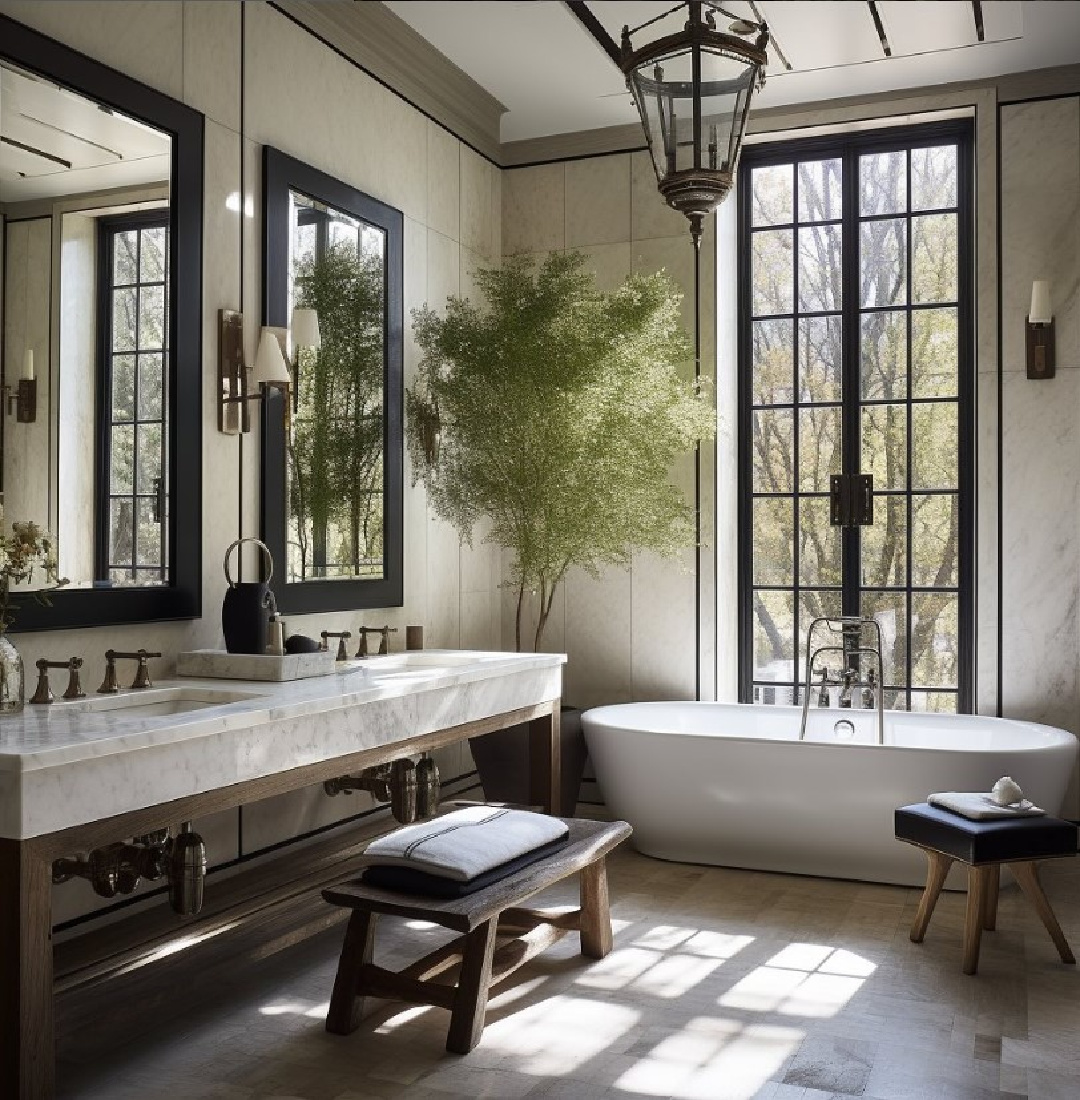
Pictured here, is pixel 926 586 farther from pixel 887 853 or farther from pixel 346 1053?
pixel 346 1053

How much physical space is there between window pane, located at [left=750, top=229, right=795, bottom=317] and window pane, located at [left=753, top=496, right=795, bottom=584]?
878 millimetres

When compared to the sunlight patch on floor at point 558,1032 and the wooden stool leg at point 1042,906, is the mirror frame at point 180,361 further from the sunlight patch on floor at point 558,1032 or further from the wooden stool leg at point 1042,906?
the wooden stool leg at point 1042,906

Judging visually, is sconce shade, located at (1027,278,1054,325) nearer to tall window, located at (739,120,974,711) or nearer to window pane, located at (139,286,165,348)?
tall window, located at (739,120,974,711)

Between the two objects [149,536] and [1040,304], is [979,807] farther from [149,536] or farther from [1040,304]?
[149,536]

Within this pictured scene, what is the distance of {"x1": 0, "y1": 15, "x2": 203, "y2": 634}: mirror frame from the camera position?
2982 millimetres

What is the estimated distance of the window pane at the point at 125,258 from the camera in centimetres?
294

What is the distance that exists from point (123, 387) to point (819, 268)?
129 inches

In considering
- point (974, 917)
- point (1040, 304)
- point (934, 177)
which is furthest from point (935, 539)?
point (974, 917)

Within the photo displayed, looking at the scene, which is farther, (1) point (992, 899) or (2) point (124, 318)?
(1) point (992, 899)

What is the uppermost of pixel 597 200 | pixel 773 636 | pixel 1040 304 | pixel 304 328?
pixel 597 200

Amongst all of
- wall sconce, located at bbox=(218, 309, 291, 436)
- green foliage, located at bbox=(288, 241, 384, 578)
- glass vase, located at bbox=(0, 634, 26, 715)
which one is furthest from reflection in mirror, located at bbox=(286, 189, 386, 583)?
glass vase, located at bbox=(0, 634, 26, 715)

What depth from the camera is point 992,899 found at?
336 cm

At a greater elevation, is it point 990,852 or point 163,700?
point 163,700

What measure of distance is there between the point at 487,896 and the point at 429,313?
2.70 m
